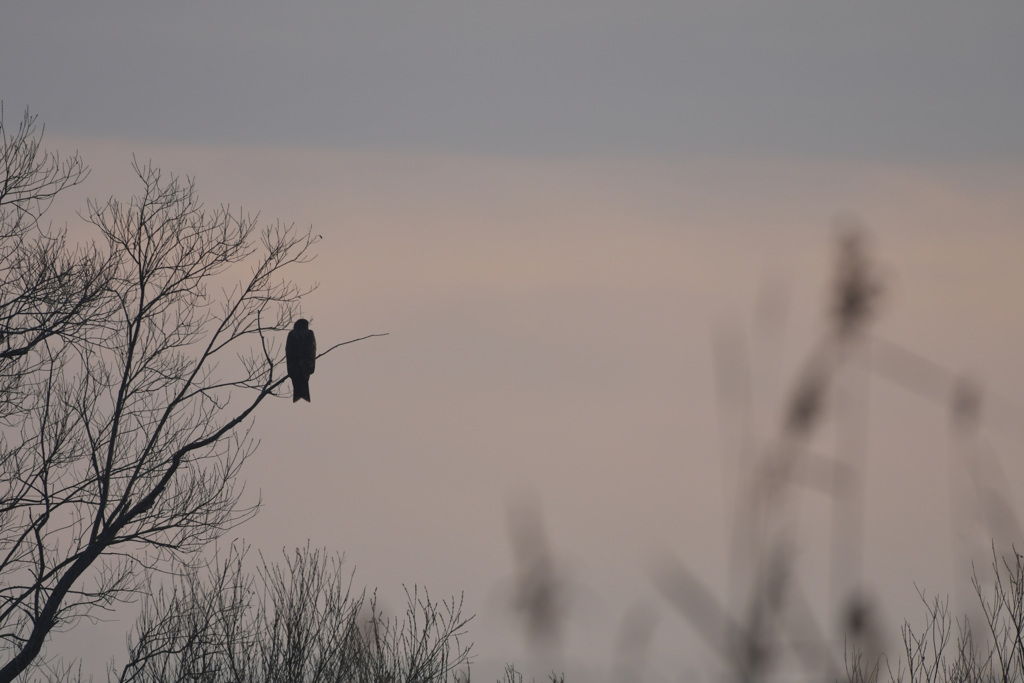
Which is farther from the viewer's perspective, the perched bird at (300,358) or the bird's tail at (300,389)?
the bird's tail at (300,389)

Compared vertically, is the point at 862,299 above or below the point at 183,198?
below

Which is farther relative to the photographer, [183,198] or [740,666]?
[183,198]

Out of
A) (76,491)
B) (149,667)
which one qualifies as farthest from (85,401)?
(149,667)

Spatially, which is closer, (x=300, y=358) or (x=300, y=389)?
(x=300, y=358)

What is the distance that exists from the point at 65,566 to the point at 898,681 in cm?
1088

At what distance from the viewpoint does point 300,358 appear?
1200cm

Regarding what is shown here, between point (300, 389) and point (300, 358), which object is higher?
point (300, 358)

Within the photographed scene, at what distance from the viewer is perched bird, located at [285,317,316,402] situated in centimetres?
1188

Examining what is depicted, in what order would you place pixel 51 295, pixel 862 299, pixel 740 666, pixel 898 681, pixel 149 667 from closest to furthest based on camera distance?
pixel 862 299 → pixel 740 666 → pixel 898 681 → pixel 51 295 → pixel 149 667

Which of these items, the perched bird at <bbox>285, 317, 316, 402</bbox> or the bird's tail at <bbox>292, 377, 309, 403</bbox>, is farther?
the bird's tail at <bbox>292, 377, 309, 403</bbox>

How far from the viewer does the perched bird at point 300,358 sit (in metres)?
11.9

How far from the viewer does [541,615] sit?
1124mm

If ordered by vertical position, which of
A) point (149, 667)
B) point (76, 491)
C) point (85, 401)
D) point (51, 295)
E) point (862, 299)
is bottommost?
point (862, 299)

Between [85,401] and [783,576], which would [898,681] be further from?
[85,401]
